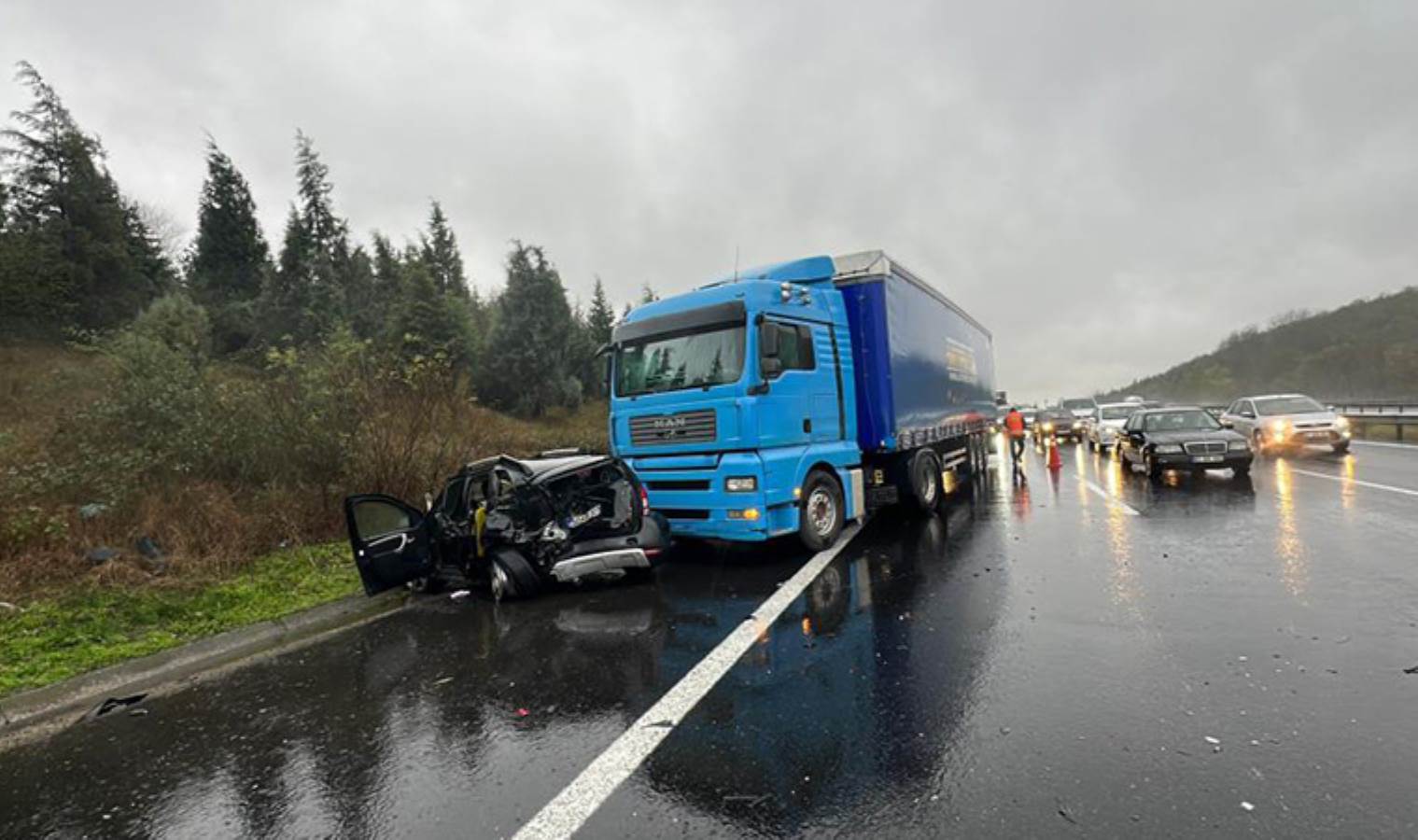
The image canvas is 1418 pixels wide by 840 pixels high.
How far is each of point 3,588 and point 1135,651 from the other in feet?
35.1

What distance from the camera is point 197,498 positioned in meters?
9.12

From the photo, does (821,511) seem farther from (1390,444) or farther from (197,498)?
(1390,444)

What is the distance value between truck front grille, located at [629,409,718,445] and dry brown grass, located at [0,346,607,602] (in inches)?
199

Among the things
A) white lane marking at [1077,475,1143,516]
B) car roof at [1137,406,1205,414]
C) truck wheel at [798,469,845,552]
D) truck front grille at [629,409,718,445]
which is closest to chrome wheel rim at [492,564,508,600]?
truck front grille at [629,409,718,445]

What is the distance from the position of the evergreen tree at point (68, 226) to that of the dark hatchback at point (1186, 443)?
4516 cm

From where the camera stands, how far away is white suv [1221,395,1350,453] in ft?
56.1

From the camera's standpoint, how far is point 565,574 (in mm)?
6676

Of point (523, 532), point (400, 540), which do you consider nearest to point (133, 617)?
point (400, 540)

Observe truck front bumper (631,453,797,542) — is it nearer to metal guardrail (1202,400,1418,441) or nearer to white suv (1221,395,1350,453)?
metal guardrail (1202,400,1418,441)

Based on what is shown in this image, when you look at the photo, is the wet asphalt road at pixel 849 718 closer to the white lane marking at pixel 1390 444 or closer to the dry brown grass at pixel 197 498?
the dry brown grass at pixel 197 498

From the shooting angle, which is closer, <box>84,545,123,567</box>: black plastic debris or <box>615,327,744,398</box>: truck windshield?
<box>615,327,744,398</box>: truck windshield

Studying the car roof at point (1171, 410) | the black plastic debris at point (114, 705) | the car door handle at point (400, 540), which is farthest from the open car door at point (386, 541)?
the car roof at point (1171, 410)

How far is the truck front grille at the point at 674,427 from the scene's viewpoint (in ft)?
25.1

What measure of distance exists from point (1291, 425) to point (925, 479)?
1360cm
